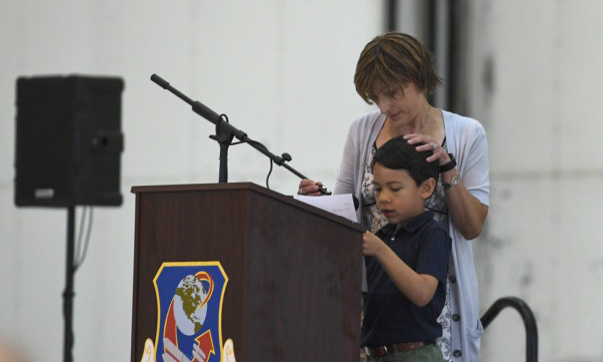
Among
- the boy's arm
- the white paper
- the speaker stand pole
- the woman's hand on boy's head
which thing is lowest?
the speaker stand pole

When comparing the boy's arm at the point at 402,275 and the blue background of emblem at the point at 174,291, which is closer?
the blue background of emblem at the point at 174,291

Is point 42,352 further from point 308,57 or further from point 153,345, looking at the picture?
point 153,345

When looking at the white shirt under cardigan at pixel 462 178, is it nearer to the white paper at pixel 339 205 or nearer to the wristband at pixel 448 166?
the wristband at pixel 448 166

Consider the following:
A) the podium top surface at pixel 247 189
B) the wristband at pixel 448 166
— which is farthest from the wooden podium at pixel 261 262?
the wristband at pixel 448 166

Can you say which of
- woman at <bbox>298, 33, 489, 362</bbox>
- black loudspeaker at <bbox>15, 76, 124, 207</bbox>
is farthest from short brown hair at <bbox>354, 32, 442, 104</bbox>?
black loudspeaker at <bbox>15, 76, 124, 207</bbox>

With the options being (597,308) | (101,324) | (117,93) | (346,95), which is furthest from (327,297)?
(101,324)

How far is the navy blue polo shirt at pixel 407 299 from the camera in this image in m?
2.55

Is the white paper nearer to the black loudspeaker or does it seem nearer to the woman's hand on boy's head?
the woman's hand on boy's head

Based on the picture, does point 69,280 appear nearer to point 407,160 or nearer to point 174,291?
point 407,160

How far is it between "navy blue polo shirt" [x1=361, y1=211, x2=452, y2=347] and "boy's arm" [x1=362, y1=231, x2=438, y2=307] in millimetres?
52

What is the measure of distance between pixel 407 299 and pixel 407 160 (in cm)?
34

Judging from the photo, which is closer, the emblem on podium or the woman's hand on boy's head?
the emblem on podium

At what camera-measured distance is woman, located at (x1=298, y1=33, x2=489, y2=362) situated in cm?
279

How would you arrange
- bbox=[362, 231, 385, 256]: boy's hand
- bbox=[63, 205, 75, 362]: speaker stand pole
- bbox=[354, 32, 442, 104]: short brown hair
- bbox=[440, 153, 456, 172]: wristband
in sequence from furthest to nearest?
bbox=[63, 205, 75, 362]: speaker stand pole < bbox=[354, 32, 442, 104]: short brown hair < bbox=[440, 153, 456, 172]: wristband < bbox=[362, 231, 385, 256]: boy's hand
